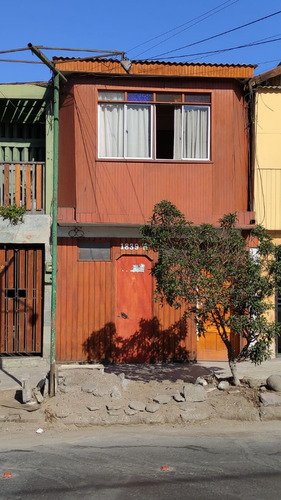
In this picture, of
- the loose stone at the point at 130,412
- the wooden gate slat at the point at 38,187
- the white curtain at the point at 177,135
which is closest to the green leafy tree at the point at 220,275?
the loose stone at the point at 130,412

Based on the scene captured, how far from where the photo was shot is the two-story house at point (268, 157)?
41.0 feet

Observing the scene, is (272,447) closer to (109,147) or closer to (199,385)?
(199,385)

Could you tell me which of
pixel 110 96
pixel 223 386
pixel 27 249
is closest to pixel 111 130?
pixel 110 96

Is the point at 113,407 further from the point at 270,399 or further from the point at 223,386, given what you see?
the point at 270,399

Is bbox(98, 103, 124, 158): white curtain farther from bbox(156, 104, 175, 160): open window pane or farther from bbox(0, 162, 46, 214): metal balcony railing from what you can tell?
bbox(0, 162, 46, 214): metal balcony railing

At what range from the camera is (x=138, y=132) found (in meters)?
12.1

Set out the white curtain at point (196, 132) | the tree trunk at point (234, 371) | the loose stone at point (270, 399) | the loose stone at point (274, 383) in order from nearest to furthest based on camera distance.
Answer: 1. the loose stone at point (270, 399)
2. the loose stone at point (274, 383)
3. the tree trunk at point (234, 371)
4. the white curtain at point (196, 132)

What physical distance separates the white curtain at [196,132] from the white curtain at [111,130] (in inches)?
61.7

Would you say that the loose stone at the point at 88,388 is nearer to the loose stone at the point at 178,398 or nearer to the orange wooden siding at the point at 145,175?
the loose stone at the point at 178,398

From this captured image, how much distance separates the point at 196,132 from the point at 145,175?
5.50 feet

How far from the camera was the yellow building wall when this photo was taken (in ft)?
41.1

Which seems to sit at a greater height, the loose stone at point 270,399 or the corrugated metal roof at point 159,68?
the corrugated metal roof at point 159,68

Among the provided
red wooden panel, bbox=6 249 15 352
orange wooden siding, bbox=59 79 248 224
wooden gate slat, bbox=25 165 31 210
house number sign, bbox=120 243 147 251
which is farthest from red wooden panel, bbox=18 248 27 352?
house number sign, bbox=120 243 147 251

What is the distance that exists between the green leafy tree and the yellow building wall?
375 cm
